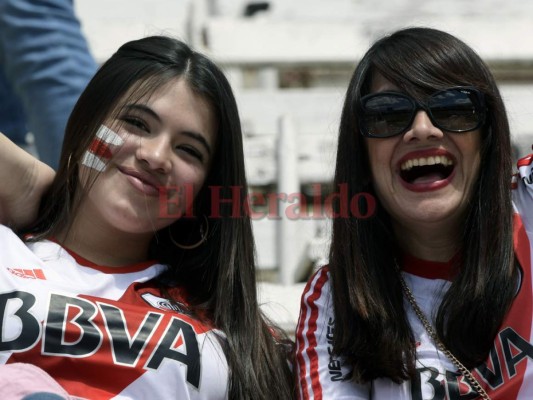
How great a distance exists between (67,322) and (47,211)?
393 mm

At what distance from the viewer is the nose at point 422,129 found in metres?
1.83

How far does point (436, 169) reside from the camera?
6.21ft

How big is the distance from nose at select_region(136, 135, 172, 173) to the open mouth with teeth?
569 millimetres

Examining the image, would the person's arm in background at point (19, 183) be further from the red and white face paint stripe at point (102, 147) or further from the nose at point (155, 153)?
the nose at point (155, 153)

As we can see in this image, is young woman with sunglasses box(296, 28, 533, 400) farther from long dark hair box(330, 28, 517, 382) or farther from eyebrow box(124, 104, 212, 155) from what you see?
eyebrow box(124, 104, 212, 155)

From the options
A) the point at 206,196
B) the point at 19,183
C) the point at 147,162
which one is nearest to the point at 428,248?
the point at 206,196

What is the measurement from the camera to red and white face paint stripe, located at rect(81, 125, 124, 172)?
6.56 ft

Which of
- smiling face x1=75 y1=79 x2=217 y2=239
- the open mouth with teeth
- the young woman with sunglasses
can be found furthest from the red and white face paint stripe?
the open mouth with teeth

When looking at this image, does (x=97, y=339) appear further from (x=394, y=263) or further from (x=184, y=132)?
(x=394, y=263)

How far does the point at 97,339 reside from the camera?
5.94ft

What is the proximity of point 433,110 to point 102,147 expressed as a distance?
2.65ft

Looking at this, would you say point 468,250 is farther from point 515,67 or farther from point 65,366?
point 515,67

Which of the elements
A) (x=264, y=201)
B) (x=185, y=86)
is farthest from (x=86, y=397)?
(x=264, y=201)

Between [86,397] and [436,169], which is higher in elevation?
[436,169]
